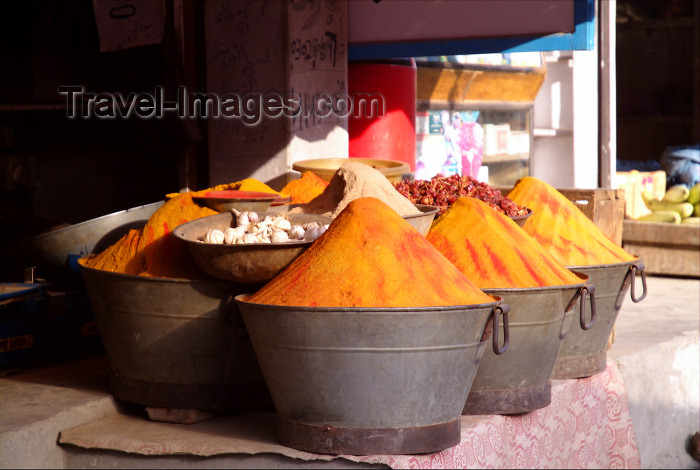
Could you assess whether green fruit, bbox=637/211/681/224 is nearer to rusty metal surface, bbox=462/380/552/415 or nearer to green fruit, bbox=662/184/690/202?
green fruit, bbox=662/184/690/202

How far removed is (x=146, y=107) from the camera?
4676 mm

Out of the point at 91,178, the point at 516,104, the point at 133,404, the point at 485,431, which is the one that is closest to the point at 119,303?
the point at 133,404

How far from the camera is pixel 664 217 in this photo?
709 cm

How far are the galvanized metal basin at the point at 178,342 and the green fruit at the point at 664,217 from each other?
5.07m

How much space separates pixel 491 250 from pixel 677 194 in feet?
17.0

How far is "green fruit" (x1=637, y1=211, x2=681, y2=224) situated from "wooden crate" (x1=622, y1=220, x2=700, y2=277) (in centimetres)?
22

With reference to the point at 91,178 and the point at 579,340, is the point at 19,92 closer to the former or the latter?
the point at 91,178

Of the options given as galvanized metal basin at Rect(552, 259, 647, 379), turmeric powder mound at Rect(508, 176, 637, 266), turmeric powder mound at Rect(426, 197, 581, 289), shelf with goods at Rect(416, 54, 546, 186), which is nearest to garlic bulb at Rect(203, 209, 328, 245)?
turmeric powder mound at Rect(426, 197, 581, 289)

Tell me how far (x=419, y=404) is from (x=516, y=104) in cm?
508

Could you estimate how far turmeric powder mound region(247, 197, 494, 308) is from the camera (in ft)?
7.73

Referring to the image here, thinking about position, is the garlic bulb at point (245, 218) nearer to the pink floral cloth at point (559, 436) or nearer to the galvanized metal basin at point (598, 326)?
the pink floral cloth at point (559, 436)

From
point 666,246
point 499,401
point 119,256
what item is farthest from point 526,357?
point 666,246

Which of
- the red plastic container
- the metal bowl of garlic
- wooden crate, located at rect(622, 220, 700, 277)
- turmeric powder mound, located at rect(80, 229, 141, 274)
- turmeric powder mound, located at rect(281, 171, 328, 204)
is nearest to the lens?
the metal bowl of garlic

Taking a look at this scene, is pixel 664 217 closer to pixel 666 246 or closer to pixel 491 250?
pixel 666 246
